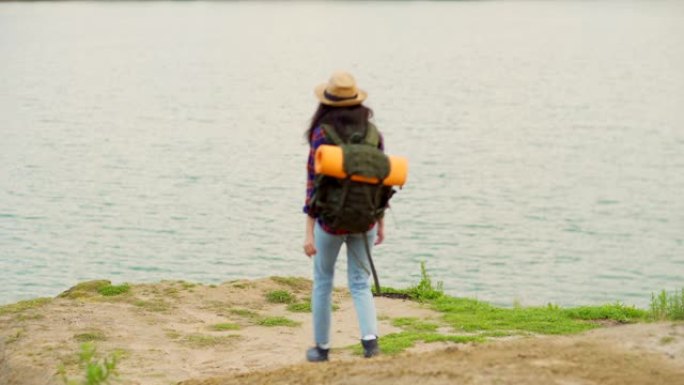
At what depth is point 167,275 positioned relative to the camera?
73.0 feet

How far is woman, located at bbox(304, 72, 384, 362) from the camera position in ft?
31.5

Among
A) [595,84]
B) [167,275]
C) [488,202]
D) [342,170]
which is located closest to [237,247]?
[167,275]

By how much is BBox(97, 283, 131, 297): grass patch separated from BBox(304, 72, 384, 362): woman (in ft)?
19.2

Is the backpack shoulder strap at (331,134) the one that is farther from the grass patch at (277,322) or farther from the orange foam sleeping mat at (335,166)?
the grass patch at (277,322)

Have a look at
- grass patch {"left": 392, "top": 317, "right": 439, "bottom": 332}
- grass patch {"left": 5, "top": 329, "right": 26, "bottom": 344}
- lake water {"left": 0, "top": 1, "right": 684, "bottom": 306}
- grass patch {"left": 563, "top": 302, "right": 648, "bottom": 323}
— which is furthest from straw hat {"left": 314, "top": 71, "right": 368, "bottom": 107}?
lake water {"left": 0, "top": 1, "right": 684, "bottom": 306}

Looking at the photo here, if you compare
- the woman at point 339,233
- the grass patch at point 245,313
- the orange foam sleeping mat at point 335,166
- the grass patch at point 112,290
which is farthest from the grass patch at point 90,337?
the orange foam sleeping mat at point 335,166

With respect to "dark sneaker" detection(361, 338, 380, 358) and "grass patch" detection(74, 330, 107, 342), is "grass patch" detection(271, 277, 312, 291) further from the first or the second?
"dark sneaker" detection(361, 338, 380, 358)

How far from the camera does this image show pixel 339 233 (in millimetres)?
9617

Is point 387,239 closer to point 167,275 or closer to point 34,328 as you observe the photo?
point 167,275

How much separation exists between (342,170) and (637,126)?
33241 millimetres

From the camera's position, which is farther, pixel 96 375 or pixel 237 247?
pixel 237 247

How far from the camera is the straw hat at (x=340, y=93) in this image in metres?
9.61

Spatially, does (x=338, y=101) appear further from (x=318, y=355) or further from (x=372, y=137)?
(x=318, y=355)

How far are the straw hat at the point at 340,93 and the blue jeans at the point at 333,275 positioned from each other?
3.31ft
